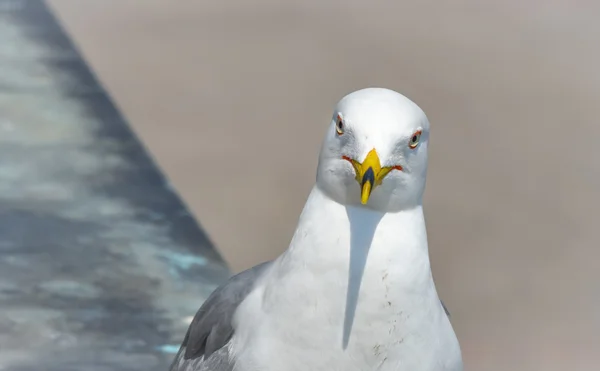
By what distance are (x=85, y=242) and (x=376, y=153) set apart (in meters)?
1.74

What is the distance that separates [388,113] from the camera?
5.14ft

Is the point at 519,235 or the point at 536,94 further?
the point at 536,94

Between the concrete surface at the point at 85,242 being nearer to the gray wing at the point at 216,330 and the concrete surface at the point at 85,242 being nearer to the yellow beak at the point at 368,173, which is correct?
the gray wing at the point at 216,330

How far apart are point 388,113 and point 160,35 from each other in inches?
131

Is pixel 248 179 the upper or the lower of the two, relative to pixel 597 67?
lower

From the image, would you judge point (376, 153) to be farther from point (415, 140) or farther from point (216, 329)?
point (216, 329)

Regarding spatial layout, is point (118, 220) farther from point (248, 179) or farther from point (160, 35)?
point (160, 35)

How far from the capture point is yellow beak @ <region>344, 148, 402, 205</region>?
59.2 inches

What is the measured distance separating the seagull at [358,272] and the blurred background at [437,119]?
1.09 metres

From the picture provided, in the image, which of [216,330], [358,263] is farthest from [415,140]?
[216,330]

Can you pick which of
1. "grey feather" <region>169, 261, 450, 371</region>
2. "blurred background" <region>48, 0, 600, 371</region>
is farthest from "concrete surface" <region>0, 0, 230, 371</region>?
"grey feather" <region>169, 261, 450, 371</region>

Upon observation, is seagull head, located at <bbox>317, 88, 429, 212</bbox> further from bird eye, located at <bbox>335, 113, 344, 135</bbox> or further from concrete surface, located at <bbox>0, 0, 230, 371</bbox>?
concrete surface, located at <bbox>0, 0, 230, 371</bbox>

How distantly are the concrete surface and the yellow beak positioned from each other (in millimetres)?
1204

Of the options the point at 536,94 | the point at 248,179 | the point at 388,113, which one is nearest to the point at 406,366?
the point at 388,113
